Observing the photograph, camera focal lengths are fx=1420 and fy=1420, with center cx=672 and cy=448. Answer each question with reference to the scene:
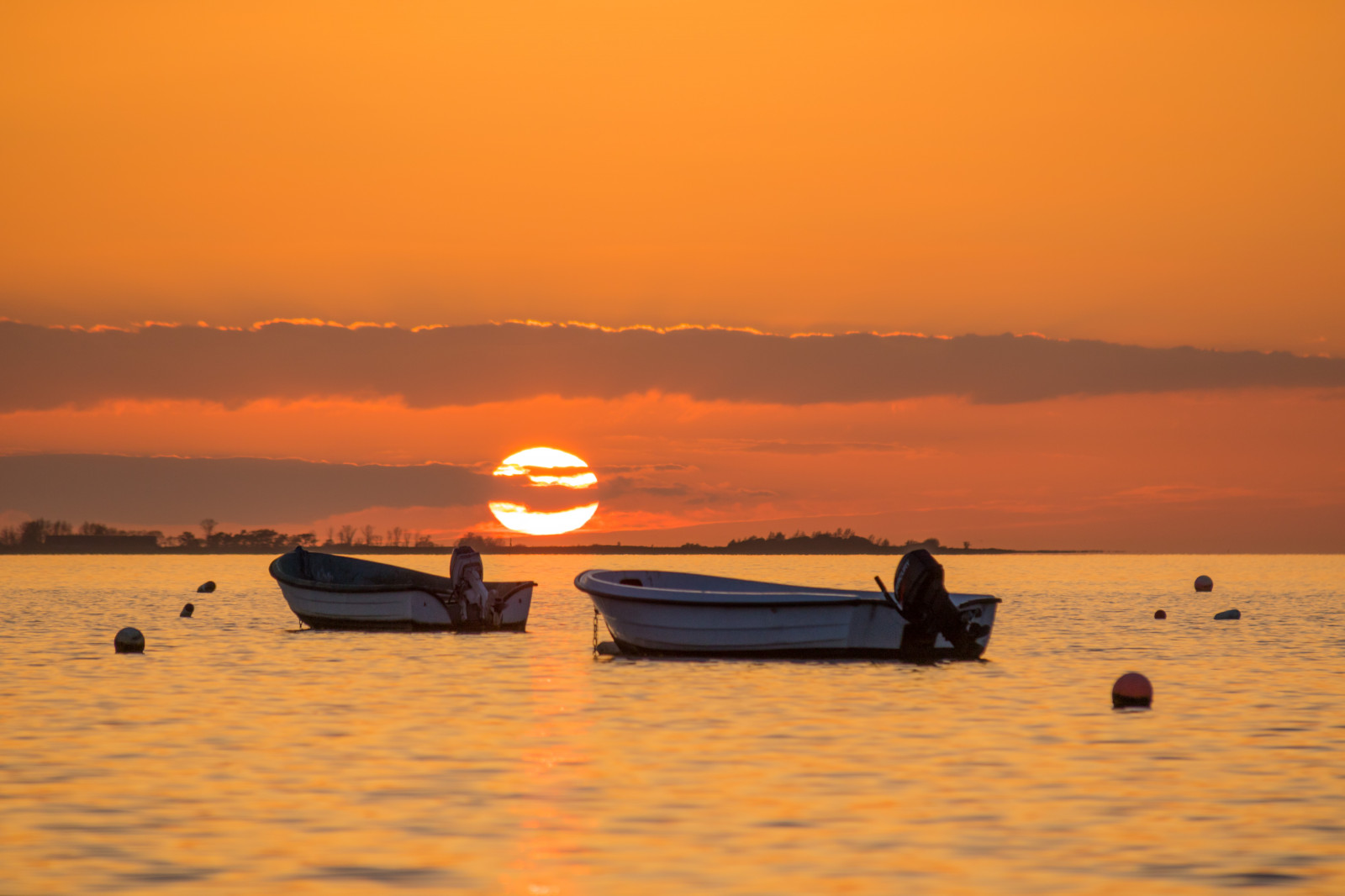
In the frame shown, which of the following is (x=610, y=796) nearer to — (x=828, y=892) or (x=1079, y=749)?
(x=828, y=892)

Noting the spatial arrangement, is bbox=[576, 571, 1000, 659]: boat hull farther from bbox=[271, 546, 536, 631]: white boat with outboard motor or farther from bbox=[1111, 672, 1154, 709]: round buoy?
bbox=[271, 546, 536, 631]: white boat with outboard motor

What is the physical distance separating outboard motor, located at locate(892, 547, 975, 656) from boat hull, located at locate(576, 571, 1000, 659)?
162 millimetres

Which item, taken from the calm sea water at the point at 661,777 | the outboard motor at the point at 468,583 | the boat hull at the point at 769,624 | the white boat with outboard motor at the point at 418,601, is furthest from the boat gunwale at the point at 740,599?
the white boat with outboard motor at the point at 418,601

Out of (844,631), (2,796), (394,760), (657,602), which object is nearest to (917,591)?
(844,631)

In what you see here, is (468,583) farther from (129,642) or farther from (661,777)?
(661,777)

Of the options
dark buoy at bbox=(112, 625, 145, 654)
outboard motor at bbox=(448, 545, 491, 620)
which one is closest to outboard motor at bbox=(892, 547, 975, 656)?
outboard motor at bbox=(448, 545, 491, 620)

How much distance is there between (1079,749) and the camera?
20797 mm

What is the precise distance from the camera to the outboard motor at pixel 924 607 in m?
33.2

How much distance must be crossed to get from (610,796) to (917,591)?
18.0 meters

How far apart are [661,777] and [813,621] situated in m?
15.7

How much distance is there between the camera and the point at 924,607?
33.4 m

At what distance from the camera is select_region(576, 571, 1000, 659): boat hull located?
33.4m

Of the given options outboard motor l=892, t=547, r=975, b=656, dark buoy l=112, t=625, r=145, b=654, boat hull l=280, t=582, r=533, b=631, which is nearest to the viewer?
outboard motor l=892, t=547, r=975, b=656

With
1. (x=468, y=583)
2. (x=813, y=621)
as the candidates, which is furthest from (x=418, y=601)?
(x=813, y=621)
